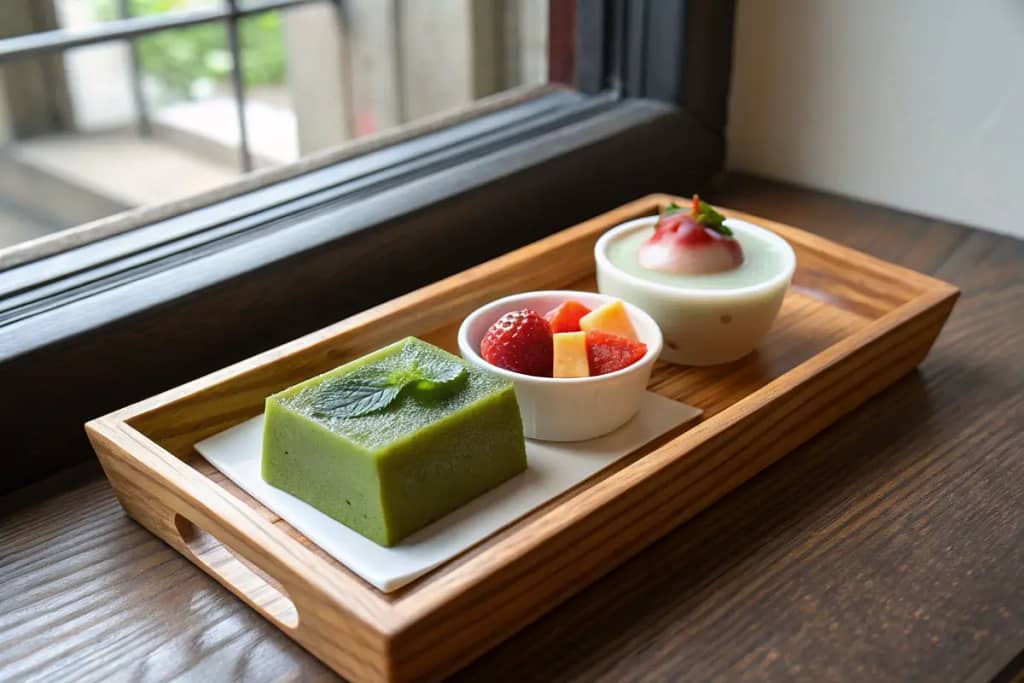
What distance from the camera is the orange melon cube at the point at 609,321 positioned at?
2.52 feet

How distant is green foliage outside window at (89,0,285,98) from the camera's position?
2230 mm

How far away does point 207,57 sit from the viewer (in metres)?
2.53

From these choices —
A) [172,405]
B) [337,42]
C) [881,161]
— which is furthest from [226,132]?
[172,405]

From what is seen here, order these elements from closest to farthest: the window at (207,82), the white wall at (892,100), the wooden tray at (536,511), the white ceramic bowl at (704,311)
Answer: the wooden tray at (536,511) → the white ceramic bowl at (704,311) → the white wall at (892,100) → the window at (207,82)

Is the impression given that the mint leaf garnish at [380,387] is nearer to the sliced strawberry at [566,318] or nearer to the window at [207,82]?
the sliced strawberry at [566,318]

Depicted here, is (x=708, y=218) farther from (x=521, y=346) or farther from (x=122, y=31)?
(x=122, y=31)

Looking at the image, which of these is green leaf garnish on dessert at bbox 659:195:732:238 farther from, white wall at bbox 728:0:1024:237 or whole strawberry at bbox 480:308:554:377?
white wall at bbox 728:0:1024:237

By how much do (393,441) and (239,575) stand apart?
12cm

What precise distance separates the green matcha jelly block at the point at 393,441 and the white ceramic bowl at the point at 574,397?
34 mm

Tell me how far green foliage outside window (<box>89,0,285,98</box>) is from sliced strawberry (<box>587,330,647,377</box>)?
162 cm

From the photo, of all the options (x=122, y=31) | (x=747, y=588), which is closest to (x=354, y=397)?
(x=747, y=588)

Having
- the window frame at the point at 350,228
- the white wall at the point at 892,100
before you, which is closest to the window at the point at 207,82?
the window frame at the point at 350,228

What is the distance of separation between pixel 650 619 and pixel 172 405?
1.08 feet

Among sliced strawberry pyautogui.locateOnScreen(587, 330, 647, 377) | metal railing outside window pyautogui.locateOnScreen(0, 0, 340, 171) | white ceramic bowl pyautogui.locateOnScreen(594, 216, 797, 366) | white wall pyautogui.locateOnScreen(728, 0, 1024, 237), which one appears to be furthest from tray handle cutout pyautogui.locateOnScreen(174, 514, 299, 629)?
white wall pyautogui.locateOnScreen(728, 0, 1024, 237)
